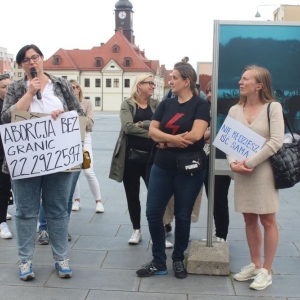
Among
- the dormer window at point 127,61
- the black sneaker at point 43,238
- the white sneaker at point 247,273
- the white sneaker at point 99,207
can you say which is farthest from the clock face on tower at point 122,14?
the white sneaker at point 247,273

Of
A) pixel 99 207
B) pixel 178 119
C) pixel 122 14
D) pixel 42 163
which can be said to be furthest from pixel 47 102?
pixel 122 14

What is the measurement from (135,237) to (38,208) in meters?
1.40

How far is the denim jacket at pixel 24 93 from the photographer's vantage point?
4173mm

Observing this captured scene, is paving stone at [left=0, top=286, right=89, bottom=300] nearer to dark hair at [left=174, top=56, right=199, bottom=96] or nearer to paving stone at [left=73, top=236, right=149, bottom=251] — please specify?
paving stone at [left=73, top=236, right=149, bottom=251]

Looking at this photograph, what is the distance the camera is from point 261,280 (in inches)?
160

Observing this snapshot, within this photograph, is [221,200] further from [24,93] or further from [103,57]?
[103,57]

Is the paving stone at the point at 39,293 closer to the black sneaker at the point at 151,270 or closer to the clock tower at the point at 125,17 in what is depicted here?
the black sneaker at the point at 151,270

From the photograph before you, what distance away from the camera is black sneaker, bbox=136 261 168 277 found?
14.2 feet

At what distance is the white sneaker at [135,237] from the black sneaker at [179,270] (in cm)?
99

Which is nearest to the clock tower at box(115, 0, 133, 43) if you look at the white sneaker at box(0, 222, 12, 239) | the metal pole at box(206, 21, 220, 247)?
the white sneaker at box(0, 222, 12, 239)

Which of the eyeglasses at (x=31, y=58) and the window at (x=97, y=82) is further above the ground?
the eyeglasses at (x=31, y=58)

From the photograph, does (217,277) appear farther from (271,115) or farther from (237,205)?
(271,115)

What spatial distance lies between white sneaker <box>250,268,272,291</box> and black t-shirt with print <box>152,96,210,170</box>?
1.12 m

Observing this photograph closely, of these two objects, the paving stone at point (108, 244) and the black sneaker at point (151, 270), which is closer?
the black sneaker at point (151, 270)
